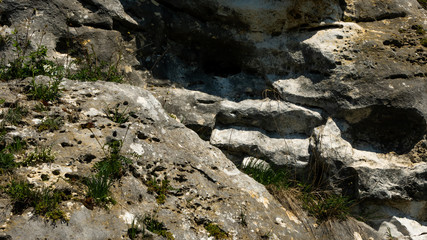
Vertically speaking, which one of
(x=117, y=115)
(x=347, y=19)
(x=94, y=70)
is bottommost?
(x=94, y=70)

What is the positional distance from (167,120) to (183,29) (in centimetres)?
216

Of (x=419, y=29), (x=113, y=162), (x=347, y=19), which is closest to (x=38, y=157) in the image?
(x=113, y=162)

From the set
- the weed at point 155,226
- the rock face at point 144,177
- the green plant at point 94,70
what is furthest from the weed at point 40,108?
the weed at point 155,226

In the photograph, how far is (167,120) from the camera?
5.09 metres

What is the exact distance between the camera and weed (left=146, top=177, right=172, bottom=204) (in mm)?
4227

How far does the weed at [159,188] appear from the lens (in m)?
4.23

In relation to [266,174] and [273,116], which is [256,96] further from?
[266,174]

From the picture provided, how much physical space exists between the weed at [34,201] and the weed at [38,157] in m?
0.37

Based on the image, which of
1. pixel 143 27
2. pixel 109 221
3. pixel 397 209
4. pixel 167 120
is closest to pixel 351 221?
pixel 397 209

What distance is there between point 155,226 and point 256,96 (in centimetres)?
314

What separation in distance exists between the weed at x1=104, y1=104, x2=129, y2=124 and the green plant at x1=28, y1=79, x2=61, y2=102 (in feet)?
1.97

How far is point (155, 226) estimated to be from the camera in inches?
155

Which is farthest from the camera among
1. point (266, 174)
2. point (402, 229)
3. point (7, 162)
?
point (266, 174)

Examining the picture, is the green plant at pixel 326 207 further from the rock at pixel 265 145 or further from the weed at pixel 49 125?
the weed at pixel 49 125
